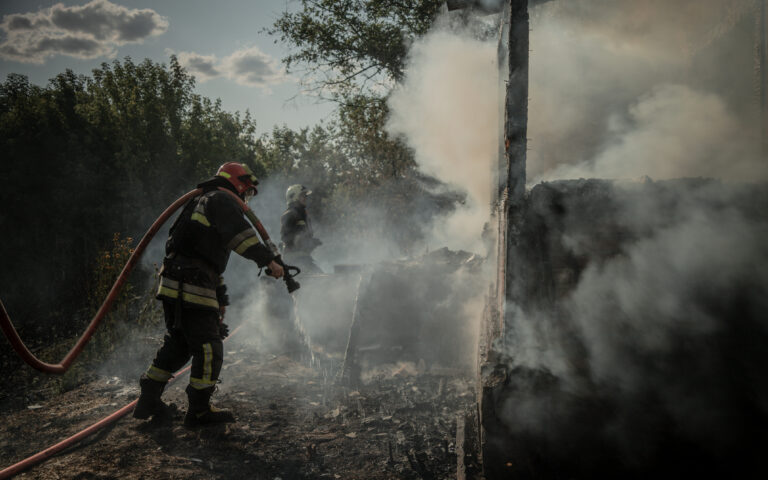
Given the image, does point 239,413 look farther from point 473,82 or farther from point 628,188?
point 473,82

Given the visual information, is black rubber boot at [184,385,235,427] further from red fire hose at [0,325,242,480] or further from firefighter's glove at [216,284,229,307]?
firefighter's glove at [216,284,229,307]

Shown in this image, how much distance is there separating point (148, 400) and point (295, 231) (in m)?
4.17

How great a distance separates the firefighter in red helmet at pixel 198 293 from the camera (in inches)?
136

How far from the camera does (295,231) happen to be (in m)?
7.48

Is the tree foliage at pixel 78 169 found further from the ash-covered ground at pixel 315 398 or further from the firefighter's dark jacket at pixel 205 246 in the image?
the firefighter's dark jacket at pixel 205 246

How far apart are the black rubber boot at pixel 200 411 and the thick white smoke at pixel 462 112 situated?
4.88 metres

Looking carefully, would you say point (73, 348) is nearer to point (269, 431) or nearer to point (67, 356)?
point (67, 356)

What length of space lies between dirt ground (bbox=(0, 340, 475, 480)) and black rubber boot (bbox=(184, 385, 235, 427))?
0.27ft

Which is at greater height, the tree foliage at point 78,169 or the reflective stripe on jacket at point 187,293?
the tree foliage at point 78,169

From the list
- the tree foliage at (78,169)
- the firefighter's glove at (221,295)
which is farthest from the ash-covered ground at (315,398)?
the tree foliage at (78,169)

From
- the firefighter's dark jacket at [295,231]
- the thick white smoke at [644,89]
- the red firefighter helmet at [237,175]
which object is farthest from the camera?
the firefighter's dark jacket at [295,231]

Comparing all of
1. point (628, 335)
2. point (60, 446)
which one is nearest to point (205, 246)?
point (60, 446)

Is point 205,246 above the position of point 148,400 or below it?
above

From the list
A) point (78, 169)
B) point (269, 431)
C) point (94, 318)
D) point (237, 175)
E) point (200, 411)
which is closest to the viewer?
point (200, 411)
